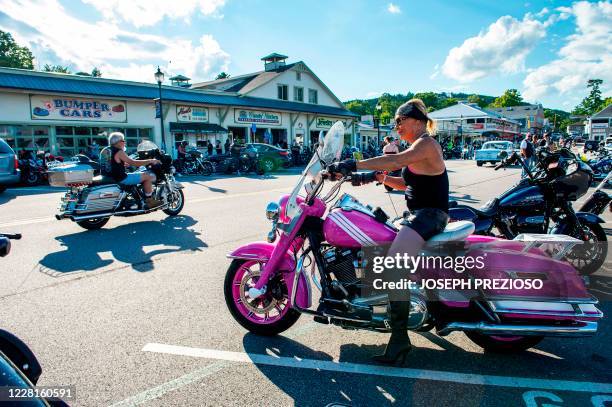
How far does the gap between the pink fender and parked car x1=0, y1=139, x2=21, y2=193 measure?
41.6 ft

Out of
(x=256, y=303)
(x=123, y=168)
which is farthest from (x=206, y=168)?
(x=256, y=303)

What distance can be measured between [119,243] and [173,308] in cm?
307

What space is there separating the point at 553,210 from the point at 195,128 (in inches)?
988

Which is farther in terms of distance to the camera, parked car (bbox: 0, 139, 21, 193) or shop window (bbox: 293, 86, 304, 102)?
shop window (bbox: 293, 86, 304, 102)

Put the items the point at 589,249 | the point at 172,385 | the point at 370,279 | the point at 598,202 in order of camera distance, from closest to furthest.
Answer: the point at 172,385 < the point at 370,279 < the point at 589,249 < the point at 598,202

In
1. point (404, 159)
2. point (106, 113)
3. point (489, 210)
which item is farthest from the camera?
point (106, 113)

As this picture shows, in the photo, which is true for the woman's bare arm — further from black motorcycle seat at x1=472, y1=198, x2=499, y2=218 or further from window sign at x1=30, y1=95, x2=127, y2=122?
window sign at x1=30, y1=95, x2=127, y2=122

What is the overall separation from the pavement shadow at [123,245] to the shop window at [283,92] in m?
30.9

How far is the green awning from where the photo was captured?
26391mm

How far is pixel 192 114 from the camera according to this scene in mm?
28172

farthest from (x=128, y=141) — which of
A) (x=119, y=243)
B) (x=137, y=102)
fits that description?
(x=119, y=243)

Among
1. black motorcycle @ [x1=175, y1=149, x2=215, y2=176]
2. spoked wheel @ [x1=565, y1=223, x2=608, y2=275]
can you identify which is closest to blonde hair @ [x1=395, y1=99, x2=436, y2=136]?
spoked wheel @ [x1=565, y1=223, x2=608, y2=275]

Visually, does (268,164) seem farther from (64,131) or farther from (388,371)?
(388,371)

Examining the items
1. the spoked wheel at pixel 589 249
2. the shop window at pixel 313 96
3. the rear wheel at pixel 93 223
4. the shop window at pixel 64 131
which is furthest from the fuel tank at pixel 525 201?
the shop window at pixel 313 96
